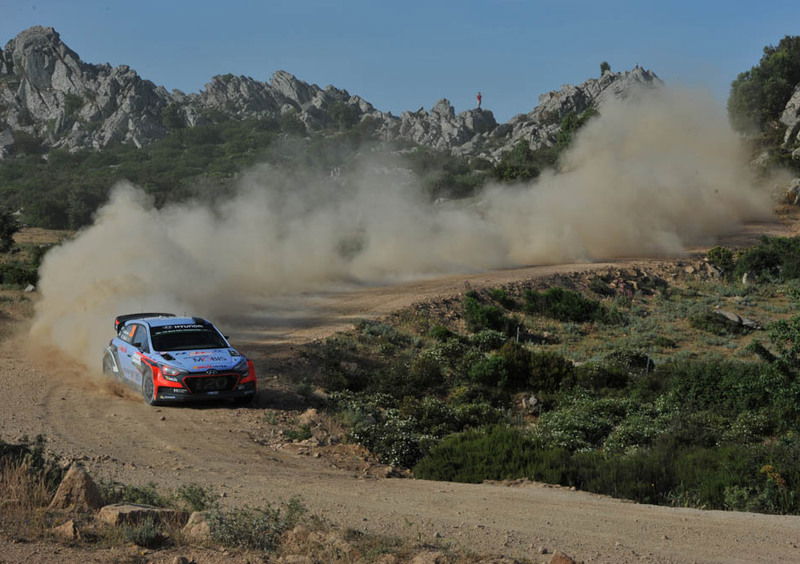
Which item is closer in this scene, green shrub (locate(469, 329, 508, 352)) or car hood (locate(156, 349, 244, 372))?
car hood (locate(156, 349, 244, 372))

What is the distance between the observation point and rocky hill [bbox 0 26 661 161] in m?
122

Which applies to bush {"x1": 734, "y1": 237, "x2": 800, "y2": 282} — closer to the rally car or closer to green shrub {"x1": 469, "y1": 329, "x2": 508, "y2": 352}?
green shrub {"x1": 469, "y1": 329, "x2": 508, "y2": 352}

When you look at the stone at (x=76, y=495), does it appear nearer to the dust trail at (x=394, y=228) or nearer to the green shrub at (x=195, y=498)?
the green shrub at (x=195, y=498)

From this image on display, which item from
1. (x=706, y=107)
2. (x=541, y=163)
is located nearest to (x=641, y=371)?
(x=706, y=107)

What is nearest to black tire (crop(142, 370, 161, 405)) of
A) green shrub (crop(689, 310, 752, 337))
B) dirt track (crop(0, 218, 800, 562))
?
dirt track (crop(0, 218, 800, 562))

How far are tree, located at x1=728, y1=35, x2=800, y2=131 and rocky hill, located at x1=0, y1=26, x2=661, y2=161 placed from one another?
2575 cm

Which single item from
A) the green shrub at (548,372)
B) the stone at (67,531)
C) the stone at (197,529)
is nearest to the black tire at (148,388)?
the stone at (197,529)

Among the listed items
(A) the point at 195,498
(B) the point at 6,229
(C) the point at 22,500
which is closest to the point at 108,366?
(A) the point at 195,498

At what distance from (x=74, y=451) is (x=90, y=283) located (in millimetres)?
12265

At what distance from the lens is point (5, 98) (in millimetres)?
140375

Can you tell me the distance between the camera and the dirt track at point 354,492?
9.01 m

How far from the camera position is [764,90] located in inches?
3248

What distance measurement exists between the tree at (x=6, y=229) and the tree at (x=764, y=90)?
217ft

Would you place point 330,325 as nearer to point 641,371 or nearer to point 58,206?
point 641,371
